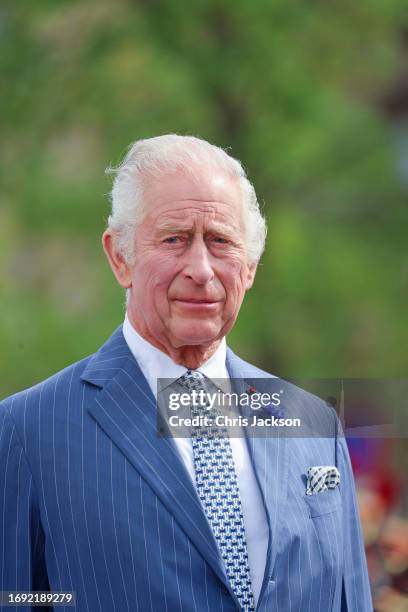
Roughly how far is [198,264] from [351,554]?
0.90m

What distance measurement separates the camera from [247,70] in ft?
29.0

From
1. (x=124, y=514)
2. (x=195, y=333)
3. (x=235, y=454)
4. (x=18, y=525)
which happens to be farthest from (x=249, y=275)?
(x=18, y=525)

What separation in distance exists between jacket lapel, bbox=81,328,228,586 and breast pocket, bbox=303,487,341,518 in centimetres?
33

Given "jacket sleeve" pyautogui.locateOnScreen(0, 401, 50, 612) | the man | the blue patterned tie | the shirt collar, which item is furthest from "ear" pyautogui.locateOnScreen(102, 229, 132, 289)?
"jacket sleeve" pyautogui.locateOnScreen(0, 401, 50, 612)

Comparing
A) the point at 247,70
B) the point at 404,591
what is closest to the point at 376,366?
the point at 247,70

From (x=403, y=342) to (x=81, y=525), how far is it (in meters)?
7.08

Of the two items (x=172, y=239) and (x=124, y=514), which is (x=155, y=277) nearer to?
(x=172, y=239)

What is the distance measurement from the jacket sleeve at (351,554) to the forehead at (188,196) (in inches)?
29.9

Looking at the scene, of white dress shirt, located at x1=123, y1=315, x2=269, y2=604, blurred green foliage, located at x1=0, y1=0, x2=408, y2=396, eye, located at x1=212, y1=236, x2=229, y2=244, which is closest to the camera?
white dress shirt, located at x1=123, y1=315, x2=269, y2=604

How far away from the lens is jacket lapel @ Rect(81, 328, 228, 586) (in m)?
2.53

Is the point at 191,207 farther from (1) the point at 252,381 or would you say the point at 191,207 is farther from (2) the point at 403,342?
(2) the point at 403,342

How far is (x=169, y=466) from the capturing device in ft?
8.48

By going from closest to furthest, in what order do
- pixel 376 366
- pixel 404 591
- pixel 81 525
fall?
pixel 81 525
pixel 404 591
pixel 376 366

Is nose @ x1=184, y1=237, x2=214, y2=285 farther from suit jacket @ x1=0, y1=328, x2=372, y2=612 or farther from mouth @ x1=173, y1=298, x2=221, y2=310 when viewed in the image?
suit jacket @ x1=0, y1=328, x2=372, y2=612
